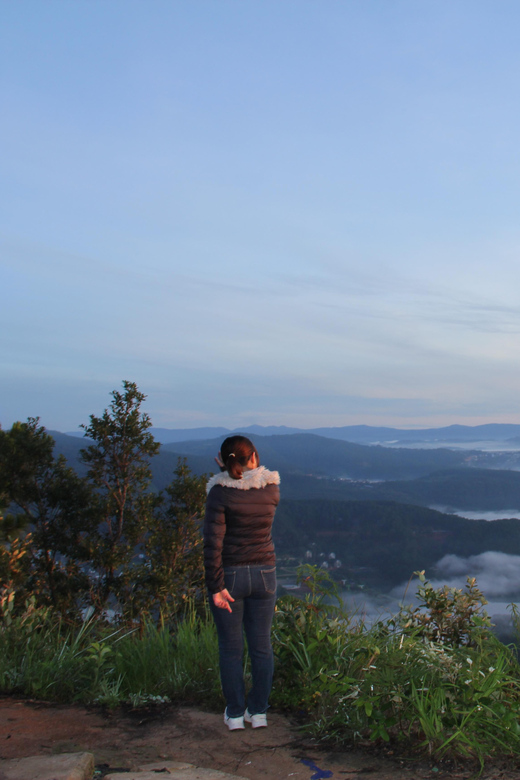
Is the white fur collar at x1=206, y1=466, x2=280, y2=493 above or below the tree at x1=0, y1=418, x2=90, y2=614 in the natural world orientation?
above

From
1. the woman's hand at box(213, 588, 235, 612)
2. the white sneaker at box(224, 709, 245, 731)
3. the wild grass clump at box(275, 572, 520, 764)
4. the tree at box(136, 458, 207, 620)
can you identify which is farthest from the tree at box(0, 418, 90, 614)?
the woman's hand at box(213, 588, 235, 612)

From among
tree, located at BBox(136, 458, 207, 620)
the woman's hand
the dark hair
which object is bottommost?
tree, located at BBox(136, 458, 207, 620)

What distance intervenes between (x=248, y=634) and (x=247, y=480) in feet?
3.30

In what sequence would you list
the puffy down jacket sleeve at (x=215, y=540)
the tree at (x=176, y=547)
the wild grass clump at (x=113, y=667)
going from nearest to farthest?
the puffy down jacket sleeve at (x=215, y=540) → the wild grass clump at (x=113, y=667) → the tree at (x=176, y=547)

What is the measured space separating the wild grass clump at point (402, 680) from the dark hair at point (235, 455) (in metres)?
1.25

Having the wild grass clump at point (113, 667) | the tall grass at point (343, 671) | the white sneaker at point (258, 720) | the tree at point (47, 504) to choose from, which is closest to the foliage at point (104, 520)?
the tree at point (47, 504)

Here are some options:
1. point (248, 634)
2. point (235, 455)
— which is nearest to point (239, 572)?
point (248, 634)

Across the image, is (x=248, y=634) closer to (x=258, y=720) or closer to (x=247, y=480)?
(x=258, y=720)

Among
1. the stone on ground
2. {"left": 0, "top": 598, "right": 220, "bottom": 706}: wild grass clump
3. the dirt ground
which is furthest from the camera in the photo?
{"left": 0, "top": 598, "right": 220, "bottom": 706}: wild grass clump

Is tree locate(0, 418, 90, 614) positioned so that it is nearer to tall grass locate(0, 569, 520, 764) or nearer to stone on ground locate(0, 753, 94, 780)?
tall grass locate(0, 569, 520, 764)

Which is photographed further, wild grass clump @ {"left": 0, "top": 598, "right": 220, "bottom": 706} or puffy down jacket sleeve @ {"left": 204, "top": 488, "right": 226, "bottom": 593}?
wild grass clump @ {"left": 0, "top": 598, "right": 220, "bottom": 706}

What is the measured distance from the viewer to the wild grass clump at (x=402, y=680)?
9.71 feet

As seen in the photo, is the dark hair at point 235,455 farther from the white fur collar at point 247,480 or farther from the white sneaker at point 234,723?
the white sneaker at point 234,723

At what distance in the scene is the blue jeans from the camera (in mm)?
3418
